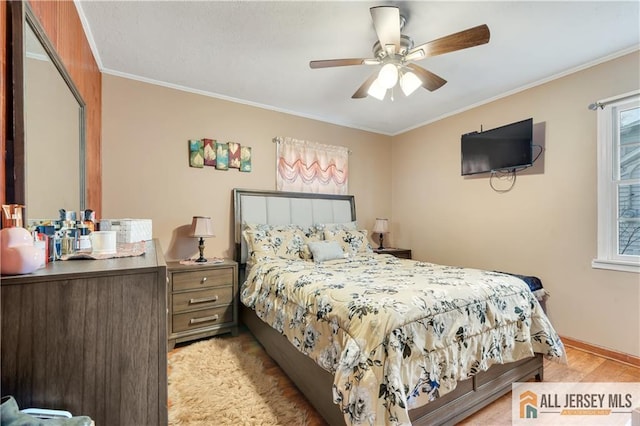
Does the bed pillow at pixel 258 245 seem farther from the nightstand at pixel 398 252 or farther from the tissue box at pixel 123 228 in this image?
the nightstand at pixel 398 252

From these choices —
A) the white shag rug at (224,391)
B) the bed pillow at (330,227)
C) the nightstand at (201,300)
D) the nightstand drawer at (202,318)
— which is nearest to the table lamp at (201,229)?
the nightstand at (201,300)

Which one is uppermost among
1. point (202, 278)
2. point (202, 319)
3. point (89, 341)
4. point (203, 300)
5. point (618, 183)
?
point (618, 183)

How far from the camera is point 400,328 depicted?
135 cm

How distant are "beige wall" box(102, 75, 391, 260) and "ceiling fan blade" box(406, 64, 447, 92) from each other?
6.26 ft

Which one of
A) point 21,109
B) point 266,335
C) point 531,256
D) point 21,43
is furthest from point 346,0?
point 531,256

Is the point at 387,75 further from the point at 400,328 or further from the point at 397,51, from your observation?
the point at 400,328

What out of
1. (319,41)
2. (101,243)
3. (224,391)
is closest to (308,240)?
(224,391)

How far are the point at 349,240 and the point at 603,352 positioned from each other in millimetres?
2442

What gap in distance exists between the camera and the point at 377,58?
2.12 m

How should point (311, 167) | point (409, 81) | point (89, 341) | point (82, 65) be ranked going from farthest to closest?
1. point (311, 167)
2. point (409, 81)
3. point (82, 65)
4. point (89, 341)

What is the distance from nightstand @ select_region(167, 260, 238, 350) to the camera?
2.59m

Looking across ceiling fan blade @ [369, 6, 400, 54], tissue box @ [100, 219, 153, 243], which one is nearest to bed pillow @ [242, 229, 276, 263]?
tissue box @ [100, 219, 153, 243]

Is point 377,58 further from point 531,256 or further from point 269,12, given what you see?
point 531,256

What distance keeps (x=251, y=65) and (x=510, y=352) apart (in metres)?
3.00
